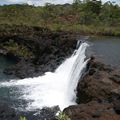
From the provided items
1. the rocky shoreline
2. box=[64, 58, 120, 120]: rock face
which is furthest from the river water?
box=[64, 58, 120, 120]: rock face

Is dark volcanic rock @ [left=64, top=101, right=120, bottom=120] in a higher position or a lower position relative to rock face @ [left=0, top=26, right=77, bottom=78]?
higher

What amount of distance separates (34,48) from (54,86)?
1716 centimetres

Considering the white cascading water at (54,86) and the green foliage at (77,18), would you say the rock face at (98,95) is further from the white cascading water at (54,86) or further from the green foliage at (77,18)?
the green foliage at (77,18)

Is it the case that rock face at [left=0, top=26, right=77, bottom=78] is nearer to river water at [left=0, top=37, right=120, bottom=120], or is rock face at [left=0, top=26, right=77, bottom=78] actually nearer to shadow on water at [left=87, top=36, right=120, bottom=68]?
river water at [left=0, top=37, right=120, bottom=120]

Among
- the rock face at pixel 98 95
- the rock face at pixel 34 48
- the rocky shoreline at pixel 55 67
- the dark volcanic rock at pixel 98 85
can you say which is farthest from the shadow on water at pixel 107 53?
the rock face at pixel 34 48

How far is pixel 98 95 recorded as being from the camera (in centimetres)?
2317

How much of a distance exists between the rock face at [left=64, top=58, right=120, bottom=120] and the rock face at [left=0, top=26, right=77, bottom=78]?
1437 centimetres

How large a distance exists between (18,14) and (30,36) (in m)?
26.1

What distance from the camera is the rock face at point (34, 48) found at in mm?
43287

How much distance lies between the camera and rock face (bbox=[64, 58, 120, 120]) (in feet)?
65.1

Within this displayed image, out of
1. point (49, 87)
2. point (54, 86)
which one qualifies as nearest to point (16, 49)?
point (54, 86)

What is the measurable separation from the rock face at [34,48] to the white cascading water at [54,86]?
1971mm

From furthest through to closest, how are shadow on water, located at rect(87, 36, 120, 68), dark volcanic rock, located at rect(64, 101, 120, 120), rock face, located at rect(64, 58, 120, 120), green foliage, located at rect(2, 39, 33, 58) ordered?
green foliage, located at rect(2, 39, 33, 58) < shadow on water, located at rect(87, 36, 120, 68) < rock face, located at rect(64, 58, 120, 120) < dark volcanic rock, located at rect(64, 101, 120, 120)

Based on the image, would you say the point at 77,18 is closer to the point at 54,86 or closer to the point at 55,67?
the point at 55,67
